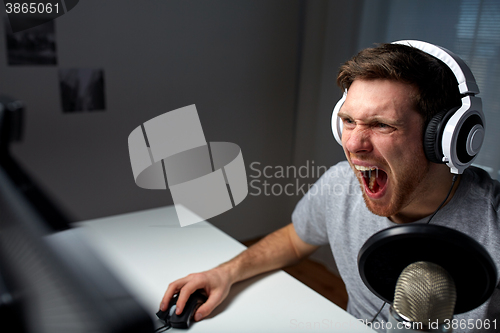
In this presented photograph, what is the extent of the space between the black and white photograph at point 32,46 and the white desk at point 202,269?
1.04 meters

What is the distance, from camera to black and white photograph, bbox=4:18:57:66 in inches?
72.3

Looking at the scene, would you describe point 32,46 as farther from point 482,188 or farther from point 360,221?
point 482,188

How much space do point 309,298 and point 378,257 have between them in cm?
47

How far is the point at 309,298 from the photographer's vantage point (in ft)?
3.07

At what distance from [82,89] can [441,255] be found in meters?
1.97

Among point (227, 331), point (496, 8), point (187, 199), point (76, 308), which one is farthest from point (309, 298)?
point (187, 199)

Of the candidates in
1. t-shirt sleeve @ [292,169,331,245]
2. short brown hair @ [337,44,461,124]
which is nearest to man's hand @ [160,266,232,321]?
t-shirt sleeve @ [292,169,331,245]

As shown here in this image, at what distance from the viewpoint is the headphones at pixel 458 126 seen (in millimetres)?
807

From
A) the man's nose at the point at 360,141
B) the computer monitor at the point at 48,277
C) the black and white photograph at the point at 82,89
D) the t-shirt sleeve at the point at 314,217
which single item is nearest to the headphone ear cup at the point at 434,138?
the man's nose at the point at 360,141

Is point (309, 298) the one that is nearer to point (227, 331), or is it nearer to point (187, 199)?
point (227, 331)

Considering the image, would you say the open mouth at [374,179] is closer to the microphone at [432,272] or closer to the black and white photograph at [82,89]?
the microphone at [432,272]

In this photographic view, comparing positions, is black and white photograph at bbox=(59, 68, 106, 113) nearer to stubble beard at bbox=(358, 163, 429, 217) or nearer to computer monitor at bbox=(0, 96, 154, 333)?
stubble beard at bbox=(358, 163, 429, 217)

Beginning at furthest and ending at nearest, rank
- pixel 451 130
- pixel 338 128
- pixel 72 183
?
1. pixel 72 183
2. pixel 338 128
3. pixel 451 130

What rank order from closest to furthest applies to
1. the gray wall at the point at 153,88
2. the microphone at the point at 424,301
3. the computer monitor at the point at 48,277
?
the computer monitor at the point at 48,277, the microphone at the point at 424,301, the gray wall at the point at 153,88
